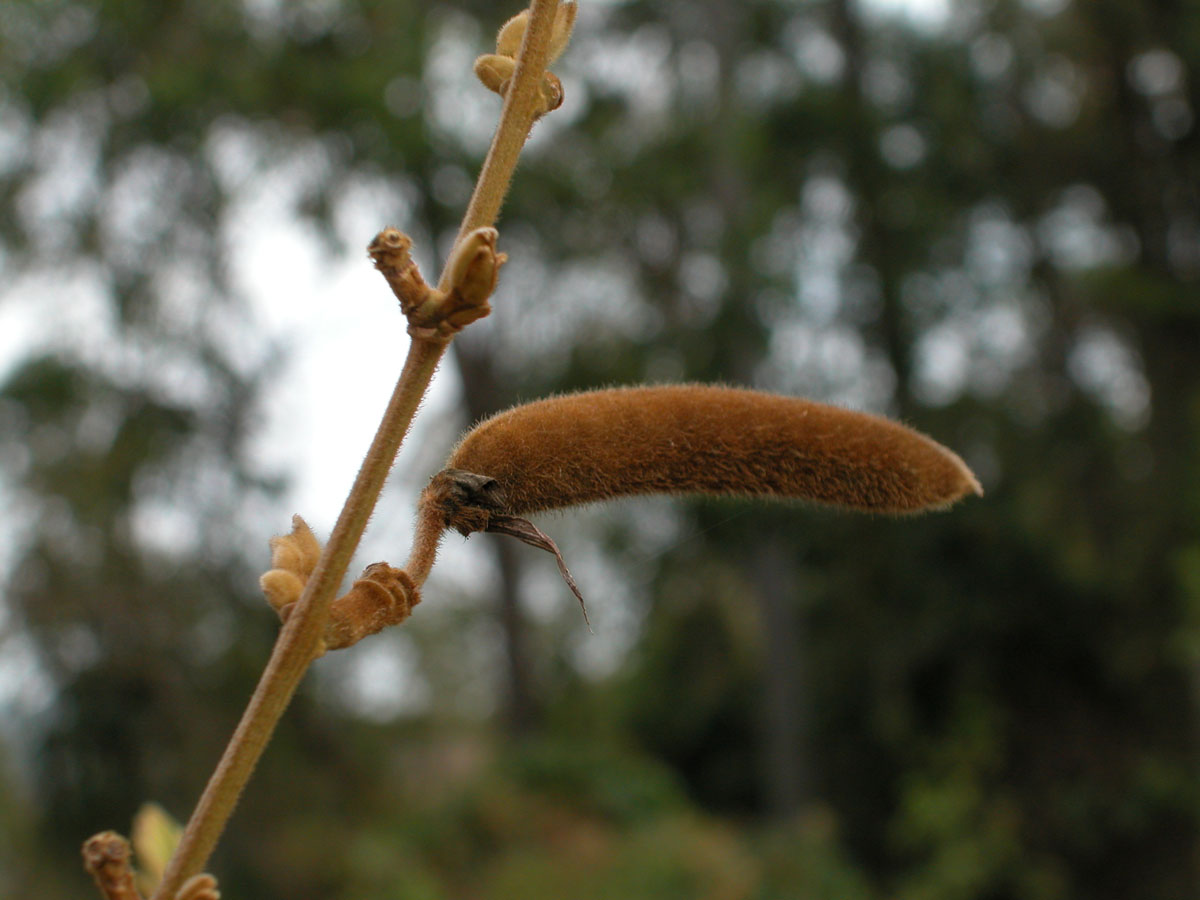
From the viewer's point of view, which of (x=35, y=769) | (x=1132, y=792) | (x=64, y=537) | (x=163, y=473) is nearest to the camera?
(x=35, y=769)

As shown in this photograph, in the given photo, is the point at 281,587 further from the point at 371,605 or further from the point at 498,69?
the point at 498,69

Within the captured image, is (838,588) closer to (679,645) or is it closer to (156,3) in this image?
(679,645)

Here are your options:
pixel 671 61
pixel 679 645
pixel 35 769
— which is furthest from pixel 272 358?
pixel 679 645

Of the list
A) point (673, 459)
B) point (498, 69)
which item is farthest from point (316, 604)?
point (498, 69)

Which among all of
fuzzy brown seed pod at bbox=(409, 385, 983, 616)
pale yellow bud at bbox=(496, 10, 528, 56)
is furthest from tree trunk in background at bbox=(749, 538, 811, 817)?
pale yellow bud at bbox=(496, 10, 528, 56)

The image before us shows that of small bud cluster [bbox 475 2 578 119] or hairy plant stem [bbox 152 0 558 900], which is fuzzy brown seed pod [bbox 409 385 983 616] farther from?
small bud cluster [bbox 475 2 578 119]
